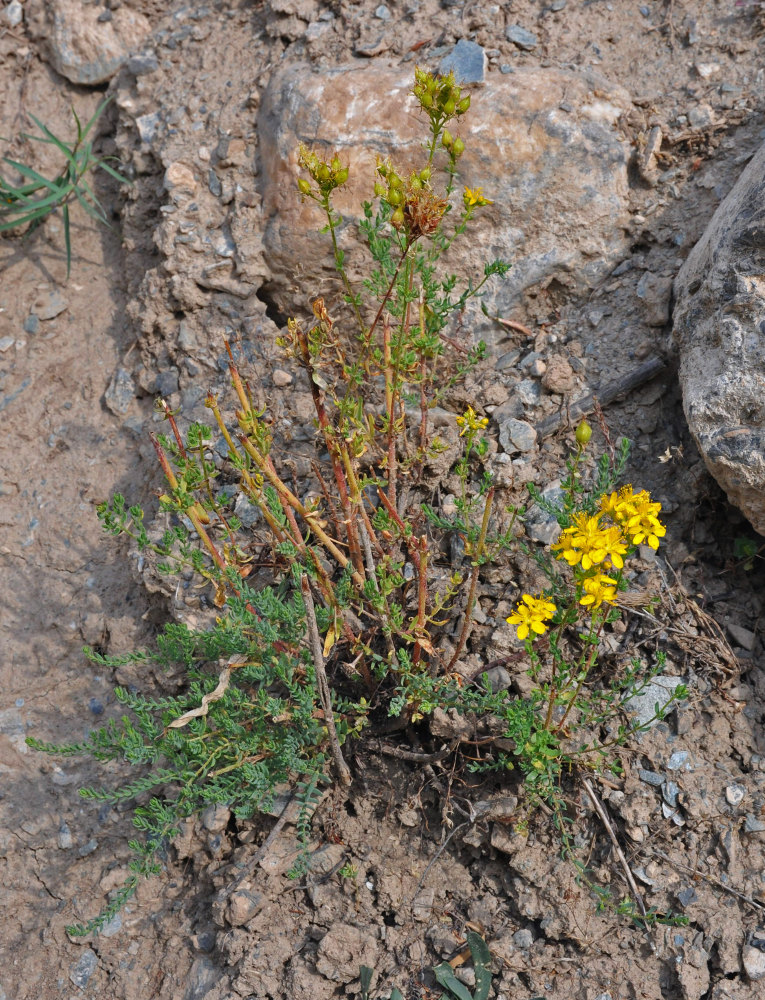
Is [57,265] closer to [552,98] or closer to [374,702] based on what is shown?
[552,98]

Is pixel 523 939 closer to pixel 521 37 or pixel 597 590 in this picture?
pixel 597 590

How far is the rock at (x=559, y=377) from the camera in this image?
3.33 m

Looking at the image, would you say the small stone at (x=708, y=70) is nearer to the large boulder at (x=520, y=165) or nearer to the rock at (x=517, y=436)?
the large boulder at (x=520, y=165)

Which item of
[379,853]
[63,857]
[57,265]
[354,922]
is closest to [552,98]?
[57,265]

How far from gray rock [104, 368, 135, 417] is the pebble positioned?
→ 60cm

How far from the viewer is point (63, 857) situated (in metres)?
3.04

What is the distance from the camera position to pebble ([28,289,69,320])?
Answer: 420 centimetres

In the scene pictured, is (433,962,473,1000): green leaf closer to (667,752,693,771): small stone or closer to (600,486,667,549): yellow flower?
(667,752,693,771): small stone

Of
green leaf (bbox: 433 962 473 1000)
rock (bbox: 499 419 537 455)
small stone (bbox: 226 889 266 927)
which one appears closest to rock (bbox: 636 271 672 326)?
rock (bbox: 499 419 537 455)

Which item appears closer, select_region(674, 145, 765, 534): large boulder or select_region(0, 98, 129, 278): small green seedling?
select_region(674, 145, 765, 534): large boulder

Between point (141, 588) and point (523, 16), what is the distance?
124 inches

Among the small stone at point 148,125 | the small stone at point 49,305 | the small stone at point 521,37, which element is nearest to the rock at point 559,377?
the small stone at point 521,37

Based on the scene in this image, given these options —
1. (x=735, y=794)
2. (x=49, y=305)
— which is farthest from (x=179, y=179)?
(x=735, y=794)

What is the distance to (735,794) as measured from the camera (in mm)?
2730
